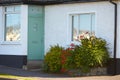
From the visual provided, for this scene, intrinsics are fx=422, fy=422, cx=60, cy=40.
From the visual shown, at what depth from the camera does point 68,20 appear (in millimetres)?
22375

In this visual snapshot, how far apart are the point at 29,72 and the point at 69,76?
7.58ft

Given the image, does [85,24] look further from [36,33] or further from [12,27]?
[12,27]

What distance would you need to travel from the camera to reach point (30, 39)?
75.3 feet

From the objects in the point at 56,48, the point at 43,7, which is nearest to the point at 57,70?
the point at 56,48

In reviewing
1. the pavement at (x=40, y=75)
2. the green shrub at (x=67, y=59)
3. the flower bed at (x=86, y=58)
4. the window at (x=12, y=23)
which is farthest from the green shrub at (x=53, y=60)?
the window at (x=12, y=23)

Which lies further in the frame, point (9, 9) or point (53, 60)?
point (9, 9)

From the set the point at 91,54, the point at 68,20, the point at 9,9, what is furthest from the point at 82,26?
the point at 9,9

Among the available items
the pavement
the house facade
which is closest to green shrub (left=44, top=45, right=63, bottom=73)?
the pavement

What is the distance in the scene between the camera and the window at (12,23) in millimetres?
23289

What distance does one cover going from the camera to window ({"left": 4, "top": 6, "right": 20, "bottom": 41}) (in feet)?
76.4

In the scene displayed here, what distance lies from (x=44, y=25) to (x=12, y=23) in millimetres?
1821

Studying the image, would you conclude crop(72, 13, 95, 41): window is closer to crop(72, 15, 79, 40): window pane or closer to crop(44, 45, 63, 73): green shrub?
crop(72, 15, 79, 40): window pane

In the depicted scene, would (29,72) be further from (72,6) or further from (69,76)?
→ (72,6)

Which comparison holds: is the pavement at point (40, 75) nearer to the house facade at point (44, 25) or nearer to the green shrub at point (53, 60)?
the green shrub at point (53, 60)
